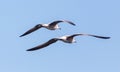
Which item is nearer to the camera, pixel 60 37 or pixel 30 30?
pixel 60 37

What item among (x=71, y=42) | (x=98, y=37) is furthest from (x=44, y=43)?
(x=98, y=37)

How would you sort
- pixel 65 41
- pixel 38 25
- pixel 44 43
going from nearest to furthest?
pixel 65 41 < pixel 44 43 < pixel 38 25

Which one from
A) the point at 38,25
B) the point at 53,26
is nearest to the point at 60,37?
the point at 53,26

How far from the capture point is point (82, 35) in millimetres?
44438

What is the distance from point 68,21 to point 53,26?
491cm

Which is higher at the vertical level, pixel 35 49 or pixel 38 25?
pixel 38 25

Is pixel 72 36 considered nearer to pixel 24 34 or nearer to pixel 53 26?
pixel 53 26

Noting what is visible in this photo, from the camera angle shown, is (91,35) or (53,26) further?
(53,26)

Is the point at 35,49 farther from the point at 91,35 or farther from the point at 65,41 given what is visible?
the point at 91,35

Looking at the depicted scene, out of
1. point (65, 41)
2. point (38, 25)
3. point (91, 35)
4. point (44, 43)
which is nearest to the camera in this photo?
point (91, 35)

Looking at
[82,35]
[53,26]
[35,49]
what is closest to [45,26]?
[53,26]

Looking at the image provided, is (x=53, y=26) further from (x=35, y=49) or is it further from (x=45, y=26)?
(x=35, y=49)

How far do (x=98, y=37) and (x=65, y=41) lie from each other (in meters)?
4.41

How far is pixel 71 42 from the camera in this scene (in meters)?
47.0
